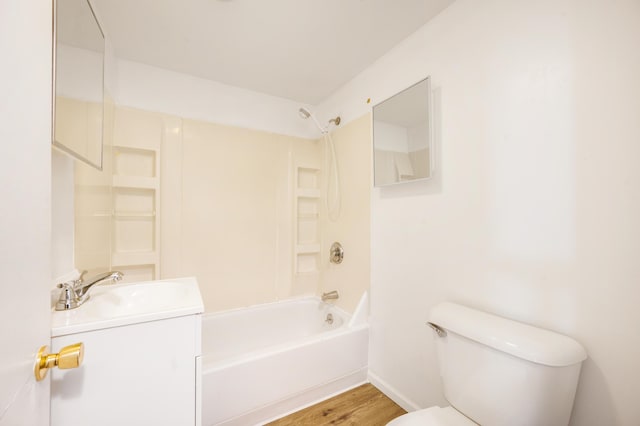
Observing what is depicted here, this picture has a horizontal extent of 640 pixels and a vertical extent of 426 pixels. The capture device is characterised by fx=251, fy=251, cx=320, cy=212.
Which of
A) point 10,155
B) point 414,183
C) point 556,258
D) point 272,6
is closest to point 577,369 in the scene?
point 556,258

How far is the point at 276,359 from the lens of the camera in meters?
1.48

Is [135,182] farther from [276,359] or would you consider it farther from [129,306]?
[276,359]

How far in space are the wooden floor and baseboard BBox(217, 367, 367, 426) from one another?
0.03 meters

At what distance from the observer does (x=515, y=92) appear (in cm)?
106

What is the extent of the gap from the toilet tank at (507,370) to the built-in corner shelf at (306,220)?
4.90ft

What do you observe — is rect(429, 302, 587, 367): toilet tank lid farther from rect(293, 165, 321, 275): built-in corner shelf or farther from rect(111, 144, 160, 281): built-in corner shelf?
rect(111, 144, 160, 281): built-in corner shelf

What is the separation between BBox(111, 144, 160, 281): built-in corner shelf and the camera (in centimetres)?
173

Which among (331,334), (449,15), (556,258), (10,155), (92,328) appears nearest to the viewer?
(10,155)

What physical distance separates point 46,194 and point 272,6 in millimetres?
1342

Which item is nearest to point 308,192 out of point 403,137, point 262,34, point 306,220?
point 306,220

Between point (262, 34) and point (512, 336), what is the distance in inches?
77.0

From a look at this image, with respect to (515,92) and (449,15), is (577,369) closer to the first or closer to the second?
(515,92)

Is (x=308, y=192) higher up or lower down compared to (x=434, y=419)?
higher up

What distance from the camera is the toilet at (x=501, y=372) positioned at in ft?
2.66
